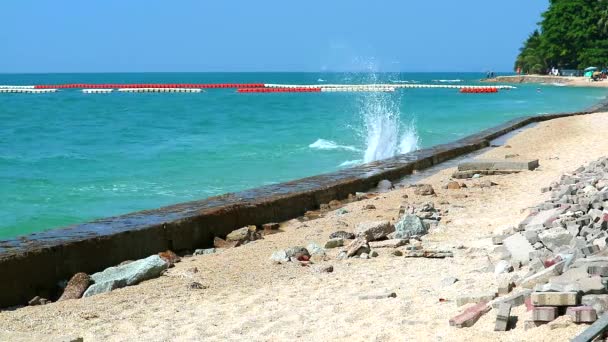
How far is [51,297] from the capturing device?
7.38m

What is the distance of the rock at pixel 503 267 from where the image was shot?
633cm

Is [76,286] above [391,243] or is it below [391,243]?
below

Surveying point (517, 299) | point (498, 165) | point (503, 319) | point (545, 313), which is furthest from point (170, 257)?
point (498, 165)

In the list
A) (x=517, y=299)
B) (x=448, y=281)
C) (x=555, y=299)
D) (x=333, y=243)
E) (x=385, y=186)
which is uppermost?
(x=555, y=299)

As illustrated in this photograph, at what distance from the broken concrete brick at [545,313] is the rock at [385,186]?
8229 mm

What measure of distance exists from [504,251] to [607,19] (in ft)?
299

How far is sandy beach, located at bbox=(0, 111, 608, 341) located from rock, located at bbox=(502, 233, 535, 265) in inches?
9.0

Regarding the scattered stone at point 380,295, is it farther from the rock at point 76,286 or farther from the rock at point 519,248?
the rock at point 76,286

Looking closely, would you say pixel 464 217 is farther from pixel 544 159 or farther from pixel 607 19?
pixel 607 19

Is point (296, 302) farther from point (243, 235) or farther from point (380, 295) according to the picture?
point (243, 235)

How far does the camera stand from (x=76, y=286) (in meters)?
7.18

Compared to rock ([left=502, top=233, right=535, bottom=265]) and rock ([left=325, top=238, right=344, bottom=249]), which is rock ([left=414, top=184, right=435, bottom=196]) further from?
rock ([left=502, top=233, right=535, bottom=265])

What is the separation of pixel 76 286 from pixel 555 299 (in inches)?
162

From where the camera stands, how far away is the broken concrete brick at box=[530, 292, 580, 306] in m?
4.74
